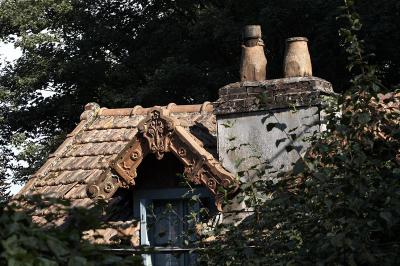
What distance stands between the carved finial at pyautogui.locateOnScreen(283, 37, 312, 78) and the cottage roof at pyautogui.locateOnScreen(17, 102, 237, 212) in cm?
115

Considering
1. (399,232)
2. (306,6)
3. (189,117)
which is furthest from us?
(306,6)

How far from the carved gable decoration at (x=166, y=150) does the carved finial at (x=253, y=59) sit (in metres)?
0.85

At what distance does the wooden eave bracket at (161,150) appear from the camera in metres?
11.0

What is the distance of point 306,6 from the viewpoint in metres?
26.5

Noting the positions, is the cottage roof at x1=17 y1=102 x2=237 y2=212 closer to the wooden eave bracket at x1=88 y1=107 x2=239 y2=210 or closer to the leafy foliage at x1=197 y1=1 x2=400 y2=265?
the wooden eave bracket at x1=88 y1=107 x2=239 y2=210

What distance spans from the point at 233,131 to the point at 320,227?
435 centimetres

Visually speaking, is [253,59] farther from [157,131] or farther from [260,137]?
[157,131]

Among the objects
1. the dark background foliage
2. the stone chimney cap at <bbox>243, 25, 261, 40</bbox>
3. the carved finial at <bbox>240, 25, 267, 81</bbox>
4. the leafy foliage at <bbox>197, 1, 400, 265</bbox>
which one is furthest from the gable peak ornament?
the dark background foliage

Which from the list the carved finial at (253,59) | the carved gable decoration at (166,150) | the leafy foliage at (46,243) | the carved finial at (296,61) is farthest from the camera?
the carved finial at (253,59)

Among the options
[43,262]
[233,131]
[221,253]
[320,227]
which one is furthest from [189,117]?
[43,262]

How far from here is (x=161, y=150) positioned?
1134 cm

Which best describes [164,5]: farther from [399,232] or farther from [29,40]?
[399,232]

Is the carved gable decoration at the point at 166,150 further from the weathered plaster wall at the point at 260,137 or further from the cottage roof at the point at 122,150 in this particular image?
the weathered plaster wall at the point at 260,137

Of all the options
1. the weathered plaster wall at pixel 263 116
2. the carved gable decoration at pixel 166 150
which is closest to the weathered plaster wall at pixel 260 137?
the weathered plaster wall at pixel 263 116
